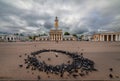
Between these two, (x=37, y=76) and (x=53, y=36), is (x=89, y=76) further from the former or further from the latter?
(x=53, y=36)

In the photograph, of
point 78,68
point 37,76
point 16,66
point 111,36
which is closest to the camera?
point 37,76

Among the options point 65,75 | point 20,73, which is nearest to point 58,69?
point 65,75

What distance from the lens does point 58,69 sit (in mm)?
7309

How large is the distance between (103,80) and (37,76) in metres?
4.56

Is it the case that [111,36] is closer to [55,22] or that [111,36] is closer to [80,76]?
[55,22]

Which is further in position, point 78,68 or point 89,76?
point 78,68

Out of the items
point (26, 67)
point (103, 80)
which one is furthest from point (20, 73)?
point (103, 80)

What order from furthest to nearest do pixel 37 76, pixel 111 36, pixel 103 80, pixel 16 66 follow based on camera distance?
pixel 111 36, pixel 16 66, pixel 37 76, pixel 103 80

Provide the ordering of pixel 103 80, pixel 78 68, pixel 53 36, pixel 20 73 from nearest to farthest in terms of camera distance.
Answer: pixel 103 80, pixel 20 73, pixel 78 68, pixel 53 36

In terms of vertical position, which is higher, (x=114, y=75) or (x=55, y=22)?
(x=55, y=22)

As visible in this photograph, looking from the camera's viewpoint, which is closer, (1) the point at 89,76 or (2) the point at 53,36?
(1) the point at 89,76

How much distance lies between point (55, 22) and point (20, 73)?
80849mm

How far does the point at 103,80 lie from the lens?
6156 mm

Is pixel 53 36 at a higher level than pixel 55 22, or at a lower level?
lower
